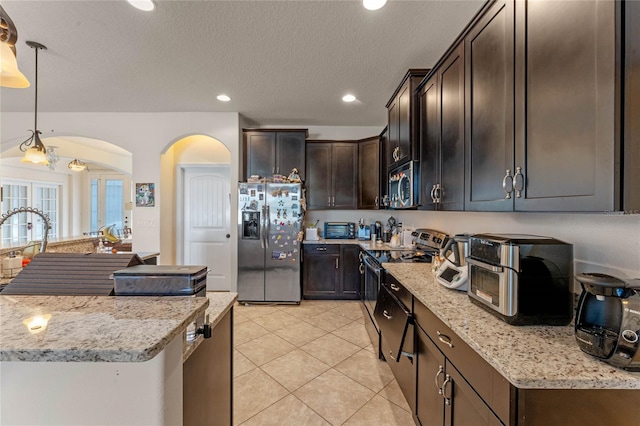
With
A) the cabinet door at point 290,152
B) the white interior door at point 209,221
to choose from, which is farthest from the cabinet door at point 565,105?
the white interior door at point 209,221

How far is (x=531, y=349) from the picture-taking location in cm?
93

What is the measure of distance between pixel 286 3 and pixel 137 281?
1.90 meters

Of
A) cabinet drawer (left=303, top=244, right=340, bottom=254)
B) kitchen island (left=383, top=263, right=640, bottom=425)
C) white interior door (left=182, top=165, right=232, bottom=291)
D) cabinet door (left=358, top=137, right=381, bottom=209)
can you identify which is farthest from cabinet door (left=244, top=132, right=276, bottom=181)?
kitchen island (left=383, top=263, right=640, bottom=425)

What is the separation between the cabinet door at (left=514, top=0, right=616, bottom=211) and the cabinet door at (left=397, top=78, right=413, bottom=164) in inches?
48.8

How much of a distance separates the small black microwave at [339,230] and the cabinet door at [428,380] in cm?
287

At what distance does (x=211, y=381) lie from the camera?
117 cm

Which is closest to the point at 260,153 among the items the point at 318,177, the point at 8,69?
the point at 318,177

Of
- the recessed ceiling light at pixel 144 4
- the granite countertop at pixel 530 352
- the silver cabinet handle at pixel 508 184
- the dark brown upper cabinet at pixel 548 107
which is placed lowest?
the granite countertop at pixel 530 352

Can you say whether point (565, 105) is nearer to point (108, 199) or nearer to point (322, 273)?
point (322, 273)

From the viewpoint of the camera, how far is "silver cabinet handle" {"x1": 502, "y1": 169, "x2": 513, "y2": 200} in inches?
49.6

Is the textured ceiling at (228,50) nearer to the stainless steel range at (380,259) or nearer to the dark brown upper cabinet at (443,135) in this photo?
the dark brown upper cabinet at (443,135)

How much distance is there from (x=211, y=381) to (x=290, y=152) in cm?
340

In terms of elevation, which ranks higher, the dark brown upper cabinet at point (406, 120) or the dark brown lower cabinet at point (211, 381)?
the dark brown upper cabinet at point (406, 120)

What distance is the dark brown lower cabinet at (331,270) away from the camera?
4043 millimetres
